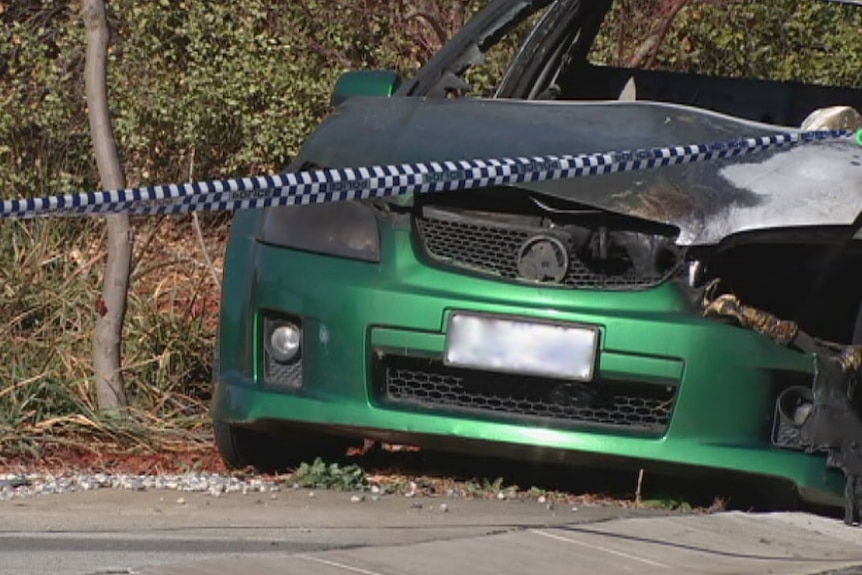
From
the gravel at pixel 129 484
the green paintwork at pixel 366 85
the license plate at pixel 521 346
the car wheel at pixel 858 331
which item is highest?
the green paintwork at pixel 366 85

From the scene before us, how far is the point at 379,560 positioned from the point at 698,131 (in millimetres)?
1966

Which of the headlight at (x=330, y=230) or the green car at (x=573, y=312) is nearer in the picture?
the green car at (x=573, y=312)

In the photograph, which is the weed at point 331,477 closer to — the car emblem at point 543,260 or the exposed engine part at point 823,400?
the car emblem at point 543,260

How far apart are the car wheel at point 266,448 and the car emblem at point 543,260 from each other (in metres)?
0.89

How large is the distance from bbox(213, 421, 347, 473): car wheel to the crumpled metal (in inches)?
52.1

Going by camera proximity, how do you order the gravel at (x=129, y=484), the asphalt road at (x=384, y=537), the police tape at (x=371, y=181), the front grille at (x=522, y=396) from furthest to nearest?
1. the gravel at (x=129, y=484)
2. the front grille at (x=522, y=396)
3. the asphalt road at (x=384, y=537)
4. the police tape at (x=371, y=181)

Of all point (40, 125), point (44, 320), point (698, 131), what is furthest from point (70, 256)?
point (698, 131)

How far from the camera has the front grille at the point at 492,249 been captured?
549cm

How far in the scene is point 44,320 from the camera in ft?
25.7

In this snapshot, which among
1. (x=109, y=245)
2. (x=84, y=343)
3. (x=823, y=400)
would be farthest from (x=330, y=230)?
(x=84, y=343)

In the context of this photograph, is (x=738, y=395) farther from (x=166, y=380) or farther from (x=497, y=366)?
(x=166, y=380)

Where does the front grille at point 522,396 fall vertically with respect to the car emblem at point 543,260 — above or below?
below

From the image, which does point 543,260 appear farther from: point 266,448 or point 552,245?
point 266,448

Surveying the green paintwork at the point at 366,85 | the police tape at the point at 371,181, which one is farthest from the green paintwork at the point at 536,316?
the green paintwork at the point at 366,85
